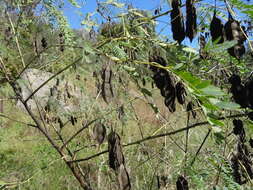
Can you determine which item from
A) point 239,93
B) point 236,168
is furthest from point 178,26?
point 236,168

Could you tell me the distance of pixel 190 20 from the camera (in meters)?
0.84

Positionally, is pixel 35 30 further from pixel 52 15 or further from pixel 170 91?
pixel 170 91

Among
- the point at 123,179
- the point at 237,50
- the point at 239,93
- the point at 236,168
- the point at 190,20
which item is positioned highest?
the point at 190,20

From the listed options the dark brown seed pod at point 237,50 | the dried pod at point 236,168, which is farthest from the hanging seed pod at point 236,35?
the dried pod at point 236,168

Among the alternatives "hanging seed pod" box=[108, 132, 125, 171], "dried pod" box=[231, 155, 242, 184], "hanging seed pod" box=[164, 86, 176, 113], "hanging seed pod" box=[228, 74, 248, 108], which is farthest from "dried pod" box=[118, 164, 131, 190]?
"dried pod" box=[231, 155, 242, 184]

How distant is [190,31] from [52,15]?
155 centimetres

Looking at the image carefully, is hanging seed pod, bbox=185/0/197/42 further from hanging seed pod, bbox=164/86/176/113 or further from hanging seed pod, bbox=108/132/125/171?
hanging seed pod, bbox=108/132/125/171

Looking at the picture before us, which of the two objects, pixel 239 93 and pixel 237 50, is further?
pixel 239 93

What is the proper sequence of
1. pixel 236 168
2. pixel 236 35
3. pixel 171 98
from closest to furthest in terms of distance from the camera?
pixel 236 35
pixel 171 98
pixel 236 168

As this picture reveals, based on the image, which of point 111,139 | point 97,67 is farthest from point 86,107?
point 111,139

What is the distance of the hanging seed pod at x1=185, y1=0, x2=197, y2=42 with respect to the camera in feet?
2.73

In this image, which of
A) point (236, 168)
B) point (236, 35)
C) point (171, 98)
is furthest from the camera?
point (236, 168)

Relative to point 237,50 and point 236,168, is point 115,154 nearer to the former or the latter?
point 237,50

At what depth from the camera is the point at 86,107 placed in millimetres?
2900
